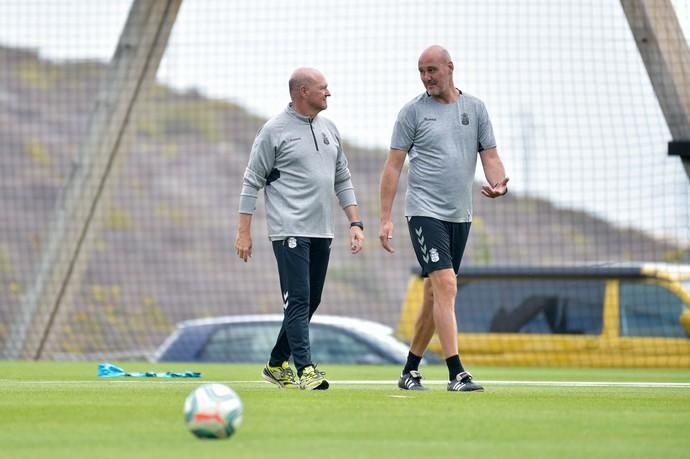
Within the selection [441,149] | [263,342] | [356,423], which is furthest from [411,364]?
[263,342]

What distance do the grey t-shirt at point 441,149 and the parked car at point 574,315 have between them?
342 inches

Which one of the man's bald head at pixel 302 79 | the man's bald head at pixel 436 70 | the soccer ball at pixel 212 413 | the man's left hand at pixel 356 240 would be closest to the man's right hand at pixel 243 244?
the man's left hand at pixel 356 240

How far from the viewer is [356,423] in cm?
658

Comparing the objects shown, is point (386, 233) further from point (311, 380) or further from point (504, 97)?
point (504, 97)

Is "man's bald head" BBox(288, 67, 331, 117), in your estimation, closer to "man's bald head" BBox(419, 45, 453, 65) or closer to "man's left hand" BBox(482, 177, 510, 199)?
"man's bald head" BBox(419, 45, 453, 65)

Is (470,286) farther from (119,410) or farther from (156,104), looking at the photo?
(156,104)

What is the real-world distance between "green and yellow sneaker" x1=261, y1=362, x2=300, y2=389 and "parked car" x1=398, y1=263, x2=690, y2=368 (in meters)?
8.69

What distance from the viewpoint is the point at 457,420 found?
22.1ft

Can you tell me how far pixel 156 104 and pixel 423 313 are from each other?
4034 cm

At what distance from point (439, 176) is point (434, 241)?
40 centimetres

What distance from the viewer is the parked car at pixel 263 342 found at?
18031 millimetres

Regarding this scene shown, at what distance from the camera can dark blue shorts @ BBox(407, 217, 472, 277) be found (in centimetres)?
912

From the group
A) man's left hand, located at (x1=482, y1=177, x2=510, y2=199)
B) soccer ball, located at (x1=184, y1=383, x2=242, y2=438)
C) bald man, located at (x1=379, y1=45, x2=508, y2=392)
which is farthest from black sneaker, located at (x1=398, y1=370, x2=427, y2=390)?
soccer ball, located at (x1=184, y1=383, x2=242, y2=438)

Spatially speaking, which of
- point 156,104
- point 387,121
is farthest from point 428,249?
point 156,104
